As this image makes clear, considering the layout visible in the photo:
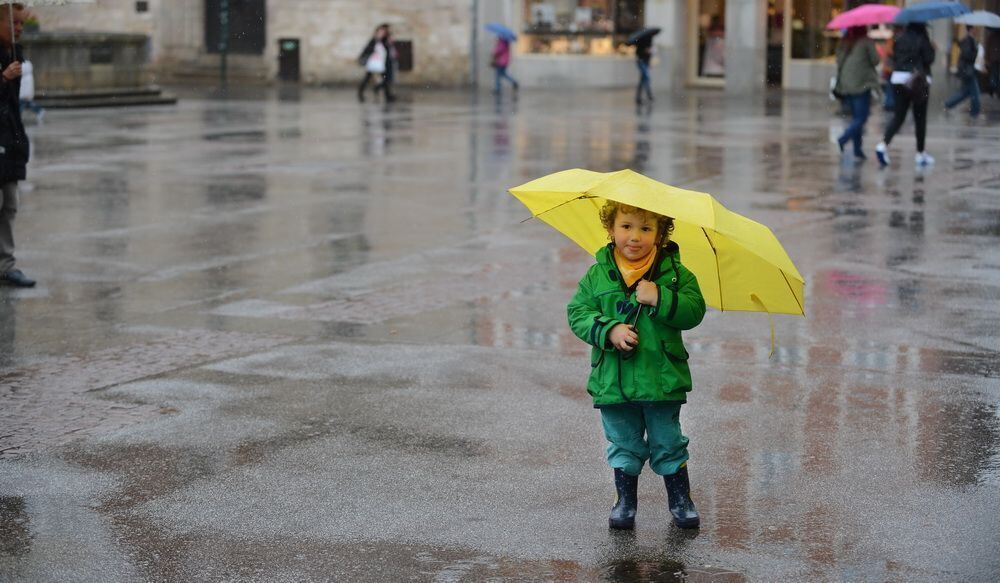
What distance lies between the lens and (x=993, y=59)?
1312 inches

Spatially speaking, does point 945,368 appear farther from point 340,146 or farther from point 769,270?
point 340,146

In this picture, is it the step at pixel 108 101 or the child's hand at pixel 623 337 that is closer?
the child's hand at pixel 623 337

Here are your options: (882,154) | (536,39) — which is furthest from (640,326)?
(536,39)

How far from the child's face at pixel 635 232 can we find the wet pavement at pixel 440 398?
1.04 m

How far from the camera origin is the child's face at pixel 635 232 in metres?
5.30

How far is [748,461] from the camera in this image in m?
6.50

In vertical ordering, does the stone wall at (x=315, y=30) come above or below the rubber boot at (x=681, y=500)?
above

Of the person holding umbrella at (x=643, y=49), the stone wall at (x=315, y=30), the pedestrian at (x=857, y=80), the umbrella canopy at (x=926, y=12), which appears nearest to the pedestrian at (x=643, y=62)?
the person holding umbrella at (x=643, y=49)

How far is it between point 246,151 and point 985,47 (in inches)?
768

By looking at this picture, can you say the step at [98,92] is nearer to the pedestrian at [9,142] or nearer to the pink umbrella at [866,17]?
the pink umbrella at [866,17]

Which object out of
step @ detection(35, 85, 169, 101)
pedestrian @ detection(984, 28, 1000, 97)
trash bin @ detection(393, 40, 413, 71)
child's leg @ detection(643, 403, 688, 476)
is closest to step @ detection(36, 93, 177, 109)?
step @ detection(35, 85, 169, 101)

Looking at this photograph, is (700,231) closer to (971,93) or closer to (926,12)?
(926,12)

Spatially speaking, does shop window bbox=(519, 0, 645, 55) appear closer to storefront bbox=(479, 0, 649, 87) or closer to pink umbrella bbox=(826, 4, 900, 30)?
storefront bbox=(479, 0, 649, 87)

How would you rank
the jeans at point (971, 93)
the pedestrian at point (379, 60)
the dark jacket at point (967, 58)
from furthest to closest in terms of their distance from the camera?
the pedestrian at point (379, 60), the dark jacket at point (967, 58), the jeans at point (971, 93)
